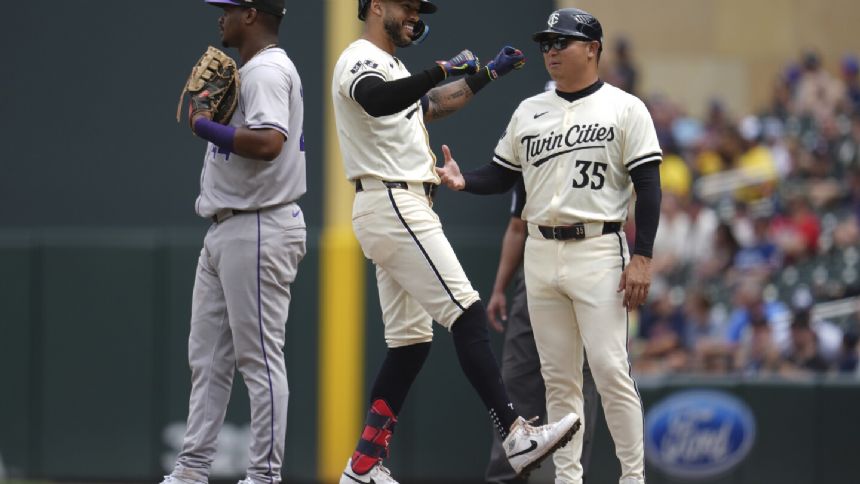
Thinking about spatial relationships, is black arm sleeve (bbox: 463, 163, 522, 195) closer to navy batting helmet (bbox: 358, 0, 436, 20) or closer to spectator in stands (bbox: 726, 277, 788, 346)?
navy batting helmet (bbox: 358, 0, 436, 20)

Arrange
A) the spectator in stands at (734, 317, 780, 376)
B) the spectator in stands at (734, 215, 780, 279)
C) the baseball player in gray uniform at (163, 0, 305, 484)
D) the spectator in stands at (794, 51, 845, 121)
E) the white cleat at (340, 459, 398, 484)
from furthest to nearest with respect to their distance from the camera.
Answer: the spectator in stands at (794, 51, 845, 121)
the spectator in stands at (734, 215, 780, 279)
the spectator in stands at (734, 317, 780, 376)
the white cleat at (340, 459, 398, 484)
the baseball player in gray uniform at (163, 0, 305, 484)

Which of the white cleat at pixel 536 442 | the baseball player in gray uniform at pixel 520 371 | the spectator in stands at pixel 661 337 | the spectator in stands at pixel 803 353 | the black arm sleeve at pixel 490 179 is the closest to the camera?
the white cleat at pixel 536 442

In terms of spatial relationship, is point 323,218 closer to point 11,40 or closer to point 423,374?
point 423,374

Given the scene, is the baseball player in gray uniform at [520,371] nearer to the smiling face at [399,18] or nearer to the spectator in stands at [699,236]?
the smiling face at [399,18]

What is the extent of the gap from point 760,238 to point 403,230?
23.1ft

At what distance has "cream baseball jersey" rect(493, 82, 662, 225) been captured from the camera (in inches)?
194

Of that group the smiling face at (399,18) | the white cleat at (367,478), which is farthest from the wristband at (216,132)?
the white cleat at (367,478)

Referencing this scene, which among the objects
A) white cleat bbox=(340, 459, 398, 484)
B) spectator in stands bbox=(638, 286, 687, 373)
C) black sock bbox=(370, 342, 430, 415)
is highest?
black sock bbox=(370, 342, 430, 415)

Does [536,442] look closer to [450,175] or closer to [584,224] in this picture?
[584,224]

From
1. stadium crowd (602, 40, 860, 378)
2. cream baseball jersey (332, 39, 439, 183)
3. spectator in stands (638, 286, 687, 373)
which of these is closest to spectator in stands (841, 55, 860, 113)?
stadium crowd (602, 40, 860, 378)

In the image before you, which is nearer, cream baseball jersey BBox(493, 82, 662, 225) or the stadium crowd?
cream baseball jersey BBox(493, 82, 662, 225)

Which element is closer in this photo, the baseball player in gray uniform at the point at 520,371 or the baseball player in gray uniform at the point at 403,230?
the baseball player in gray uniform at the point at 403,230

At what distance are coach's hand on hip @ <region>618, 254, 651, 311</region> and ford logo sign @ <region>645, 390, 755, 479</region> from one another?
3174 mm

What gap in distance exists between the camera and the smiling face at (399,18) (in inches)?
194
